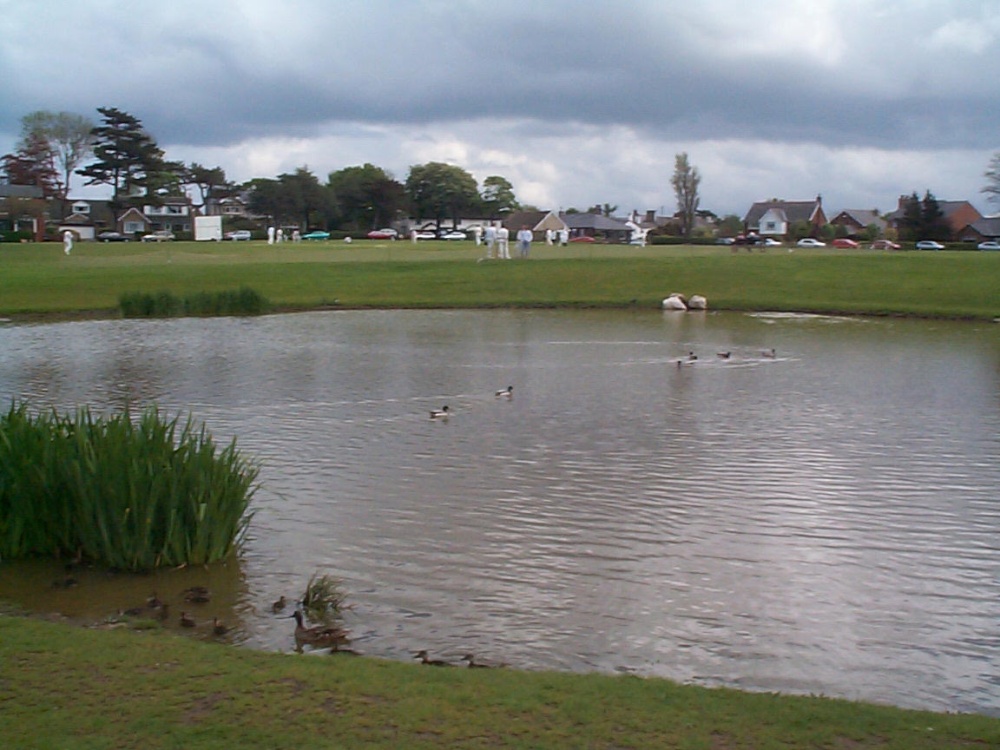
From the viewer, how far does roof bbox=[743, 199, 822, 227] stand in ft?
519

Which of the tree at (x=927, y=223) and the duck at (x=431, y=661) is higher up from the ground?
the tree at (x=927, y=223)

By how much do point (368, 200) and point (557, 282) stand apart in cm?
10222

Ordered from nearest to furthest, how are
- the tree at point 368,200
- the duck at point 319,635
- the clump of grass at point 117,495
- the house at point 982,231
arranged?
the duck at point 319,635
the clump of grass at point 117,495
the house at point 982,231
the tree at point 368,200

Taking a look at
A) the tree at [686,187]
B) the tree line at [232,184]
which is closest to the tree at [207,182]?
the tree line at [232,184]

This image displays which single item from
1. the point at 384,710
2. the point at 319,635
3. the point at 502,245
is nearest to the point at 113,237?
the point at 502,245

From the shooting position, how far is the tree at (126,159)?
4761 inches

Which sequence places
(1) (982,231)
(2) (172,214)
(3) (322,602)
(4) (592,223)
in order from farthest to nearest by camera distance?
(4) (592,223)
(2) (172,214)
(1) (982,231)
(3) (322,602)

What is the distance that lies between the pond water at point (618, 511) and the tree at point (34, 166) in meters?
124

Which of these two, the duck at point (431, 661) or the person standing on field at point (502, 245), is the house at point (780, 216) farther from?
the duck at point (431, 661)

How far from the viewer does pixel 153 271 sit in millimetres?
54469

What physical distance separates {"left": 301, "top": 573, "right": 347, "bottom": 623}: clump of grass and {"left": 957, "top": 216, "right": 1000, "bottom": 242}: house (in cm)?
13452

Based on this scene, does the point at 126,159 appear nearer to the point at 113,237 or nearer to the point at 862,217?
the point at 113,237

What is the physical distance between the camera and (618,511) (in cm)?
1305

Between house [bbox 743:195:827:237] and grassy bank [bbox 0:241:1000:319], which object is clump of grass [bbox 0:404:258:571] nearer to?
grassy bank [bbox 0:241:1000:319]
